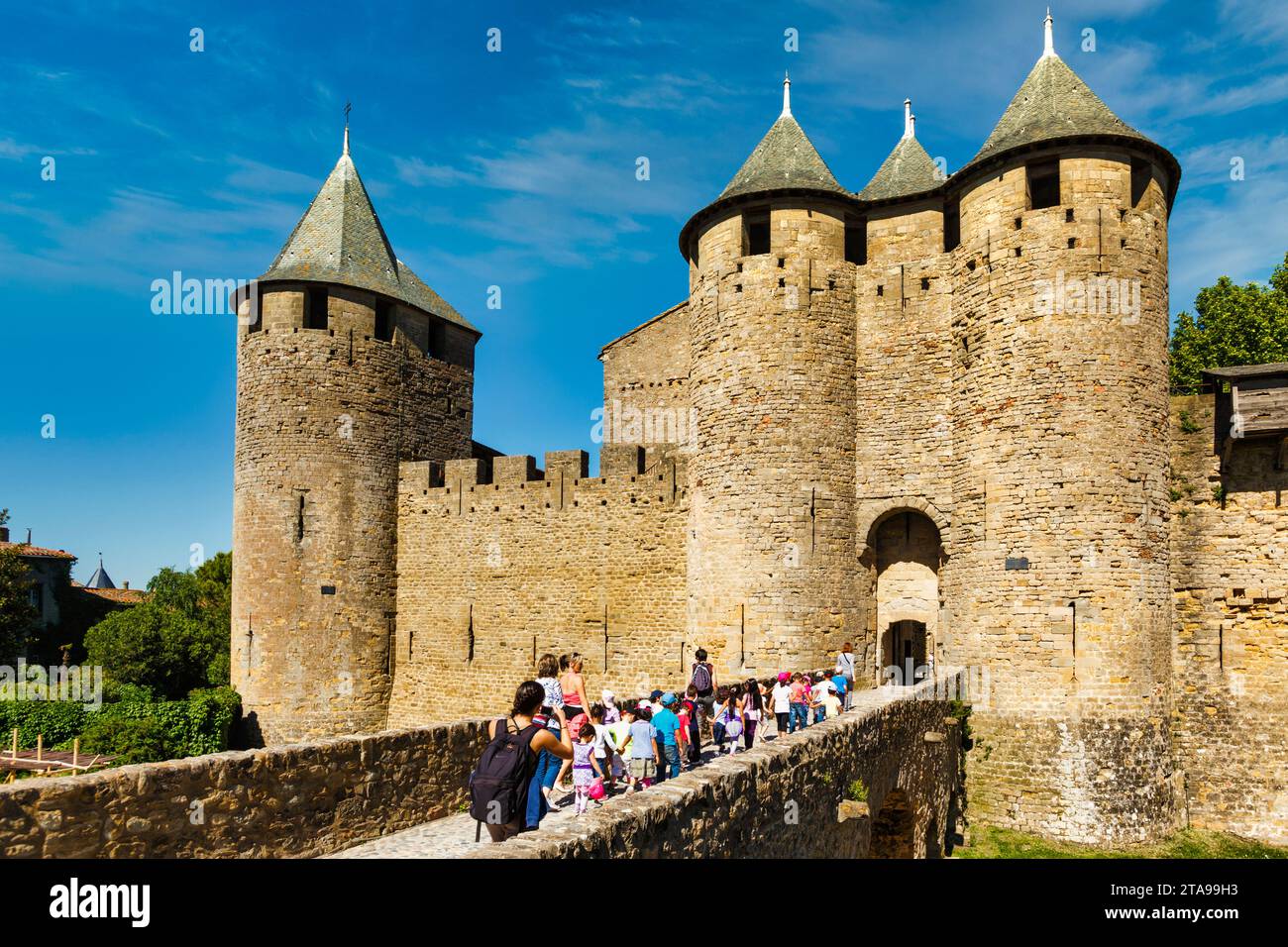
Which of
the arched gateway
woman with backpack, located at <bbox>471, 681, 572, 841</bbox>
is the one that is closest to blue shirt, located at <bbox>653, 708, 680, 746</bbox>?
woman with backpack, located at <bbox>471, 681, 572, 841</bbox>

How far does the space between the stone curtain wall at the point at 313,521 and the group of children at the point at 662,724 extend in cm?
1177

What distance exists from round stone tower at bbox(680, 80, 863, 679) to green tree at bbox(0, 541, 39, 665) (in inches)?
1167

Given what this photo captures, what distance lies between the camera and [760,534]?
18172 millimetres

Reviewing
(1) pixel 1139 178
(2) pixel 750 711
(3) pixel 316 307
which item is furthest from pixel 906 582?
(3) pixel 316 307

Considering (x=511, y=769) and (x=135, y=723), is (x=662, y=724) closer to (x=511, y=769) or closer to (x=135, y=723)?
(x=511, y=769)

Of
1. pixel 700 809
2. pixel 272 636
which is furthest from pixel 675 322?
pixel 700 809

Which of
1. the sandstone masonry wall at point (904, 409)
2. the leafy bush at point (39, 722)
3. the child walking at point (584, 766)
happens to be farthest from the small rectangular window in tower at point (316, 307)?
the child walking at point (584, 766)

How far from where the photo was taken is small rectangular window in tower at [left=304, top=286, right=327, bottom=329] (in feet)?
79.3

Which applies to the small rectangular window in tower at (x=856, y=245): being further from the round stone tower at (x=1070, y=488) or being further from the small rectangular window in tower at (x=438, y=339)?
the small rectangular window in tower at (x=438, y=339)

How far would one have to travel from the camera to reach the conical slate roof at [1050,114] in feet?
55.4

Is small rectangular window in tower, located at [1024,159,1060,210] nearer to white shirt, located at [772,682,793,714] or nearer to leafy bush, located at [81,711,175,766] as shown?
white shirt, located at [772,682,793,714]

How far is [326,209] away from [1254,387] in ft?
74.5
